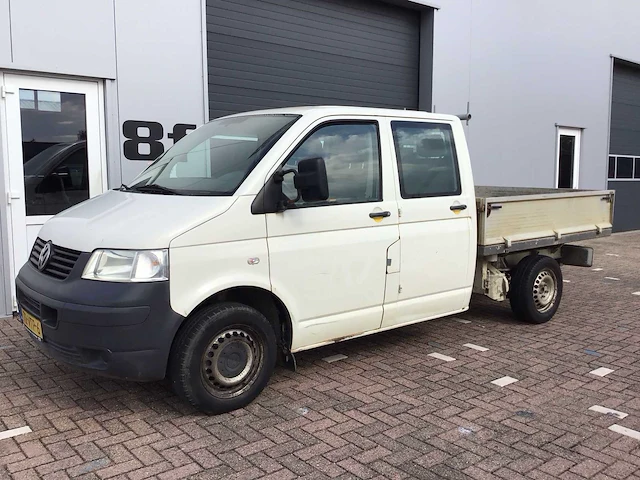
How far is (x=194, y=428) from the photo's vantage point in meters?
3.87

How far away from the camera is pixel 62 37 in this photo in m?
6.59

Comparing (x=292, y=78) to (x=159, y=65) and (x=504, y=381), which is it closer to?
(x=159, y=65)

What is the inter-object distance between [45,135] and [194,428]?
431 centimetres

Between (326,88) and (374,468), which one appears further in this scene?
(326,88)

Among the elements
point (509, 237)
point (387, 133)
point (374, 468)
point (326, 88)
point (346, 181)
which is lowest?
point (374, 468)

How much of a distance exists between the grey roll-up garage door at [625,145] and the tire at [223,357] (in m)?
14.1

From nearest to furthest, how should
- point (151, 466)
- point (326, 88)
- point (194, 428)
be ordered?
point (151, 466)
point (194, 428)
point (326, 88)

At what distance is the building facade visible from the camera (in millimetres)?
6598

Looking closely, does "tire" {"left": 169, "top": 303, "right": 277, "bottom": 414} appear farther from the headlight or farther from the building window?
the building window

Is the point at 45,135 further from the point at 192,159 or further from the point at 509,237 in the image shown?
the point at 509,237

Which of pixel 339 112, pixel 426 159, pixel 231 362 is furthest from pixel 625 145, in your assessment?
pixel 231 362

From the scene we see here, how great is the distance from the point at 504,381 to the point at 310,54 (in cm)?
642

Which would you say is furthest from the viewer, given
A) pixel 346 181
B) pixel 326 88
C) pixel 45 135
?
pixel 326 88

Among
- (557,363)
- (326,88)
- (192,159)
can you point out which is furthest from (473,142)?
(192,159)
